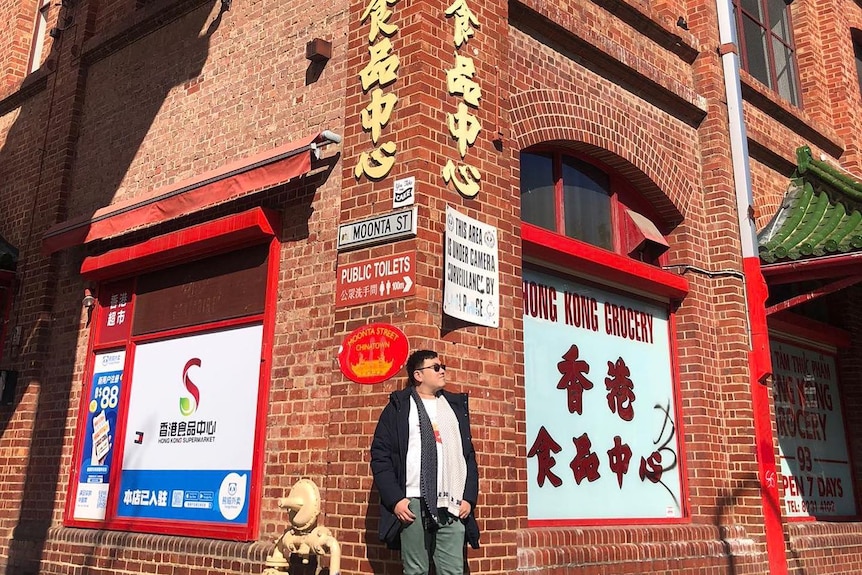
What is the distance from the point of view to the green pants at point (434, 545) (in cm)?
464

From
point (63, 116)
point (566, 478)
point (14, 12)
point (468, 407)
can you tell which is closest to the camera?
point (468, 407)

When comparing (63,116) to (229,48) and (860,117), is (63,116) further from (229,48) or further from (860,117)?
(860,117)

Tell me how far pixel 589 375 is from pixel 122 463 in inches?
179

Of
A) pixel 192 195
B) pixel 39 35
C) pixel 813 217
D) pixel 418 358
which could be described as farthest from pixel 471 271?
pixel 39 35

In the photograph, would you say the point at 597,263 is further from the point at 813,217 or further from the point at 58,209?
the point at 58,209

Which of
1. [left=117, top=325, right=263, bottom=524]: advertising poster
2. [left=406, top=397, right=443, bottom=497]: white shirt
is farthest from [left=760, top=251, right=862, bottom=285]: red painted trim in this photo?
[left=117, top=325, right=263, bottom=524]: advertising poster

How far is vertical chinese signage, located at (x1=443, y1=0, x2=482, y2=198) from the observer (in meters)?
5.98

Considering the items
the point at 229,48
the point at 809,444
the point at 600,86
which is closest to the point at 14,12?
the point at 229,48

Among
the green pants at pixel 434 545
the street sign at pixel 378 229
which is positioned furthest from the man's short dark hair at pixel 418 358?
the street sign at pixel 378 229

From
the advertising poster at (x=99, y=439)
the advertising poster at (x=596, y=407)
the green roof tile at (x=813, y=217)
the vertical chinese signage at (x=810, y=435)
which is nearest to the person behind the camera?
the advertising poster at (x=596, y=407)

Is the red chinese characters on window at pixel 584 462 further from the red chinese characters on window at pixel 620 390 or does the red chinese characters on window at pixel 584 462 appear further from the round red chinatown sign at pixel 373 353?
the round red chinatown sign at pixel 373 353

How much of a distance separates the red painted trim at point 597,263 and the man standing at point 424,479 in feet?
7.69

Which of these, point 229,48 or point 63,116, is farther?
point 63,116

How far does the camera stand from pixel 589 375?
295 inches
